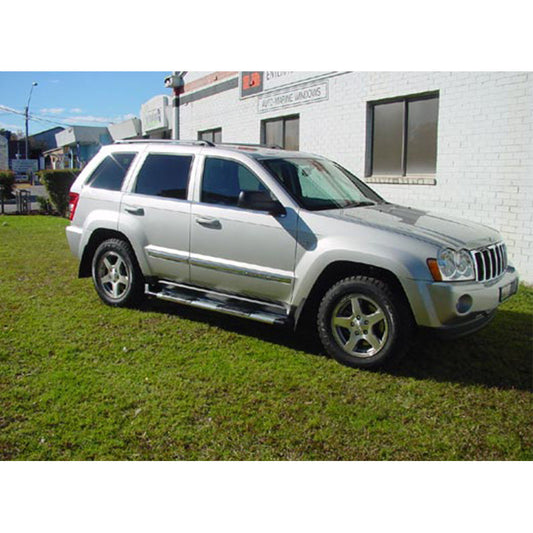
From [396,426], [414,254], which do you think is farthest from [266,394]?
[414,254]

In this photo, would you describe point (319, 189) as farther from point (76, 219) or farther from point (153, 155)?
point (76, 219)

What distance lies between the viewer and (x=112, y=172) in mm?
6738

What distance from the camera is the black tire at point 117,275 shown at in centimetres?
639

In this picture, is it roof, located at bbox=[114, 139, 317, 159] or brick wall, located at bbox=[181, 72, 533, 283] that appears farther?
brick wall, located at bbox=[181, 72, 533, 283]

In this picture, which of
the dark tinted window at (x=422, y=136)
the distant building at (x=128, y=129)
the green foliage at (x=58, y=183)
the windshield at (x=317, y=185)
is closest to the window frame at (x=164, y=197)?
the windshield at (x=317, y=185)

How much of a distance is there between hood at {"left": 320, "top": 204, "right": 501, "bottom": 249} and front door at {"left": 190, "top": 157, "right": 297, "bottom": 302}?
547 millimetres

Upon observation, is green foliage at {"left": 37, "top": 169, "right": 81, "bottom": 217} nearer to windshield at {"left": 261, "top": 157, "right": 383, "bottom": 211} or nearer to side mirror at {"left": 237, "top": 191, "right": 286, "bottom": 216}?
windshield at {"left": 261, "top": 157, "right": 383, "bottom": 211}

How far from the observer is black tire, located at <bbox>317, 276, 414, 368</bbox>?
4.64m

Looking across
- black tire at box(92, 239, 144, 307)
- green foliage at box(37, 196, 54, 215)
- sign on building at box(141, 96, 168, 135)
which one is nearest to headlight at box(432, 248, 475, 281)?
black tire at box(92, 239, 144, 307)

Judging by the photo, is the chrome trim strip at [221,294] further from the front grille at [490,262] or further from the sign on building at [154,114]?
the sign on building at [154,114]

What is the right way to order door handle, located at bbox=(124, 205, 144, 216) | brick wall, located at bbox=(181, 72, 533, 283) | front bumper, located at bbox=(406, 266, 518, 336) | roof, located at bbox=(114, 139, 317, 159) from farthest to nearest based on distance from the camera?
brick wall, located at bbox=(181, 72, 533, 283)
door handle, located at bbox=(124, 205, 144, 216)
roof, located at bbox=(114, 139, 317, 159)
front bumper, located at bbox=(406, 266, 518, 336)

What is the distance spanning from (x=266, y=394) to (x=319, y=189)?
7.17ft

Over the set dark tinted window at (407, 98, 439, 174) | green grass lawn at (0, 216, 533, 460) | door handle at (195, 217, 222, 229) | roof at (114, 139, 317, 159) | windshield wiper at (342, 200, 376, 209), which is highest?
dark tinted window at (407, 98, 439, 174)

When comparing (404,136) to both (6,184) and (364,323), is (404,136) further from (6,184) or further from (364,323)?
(6,184)
